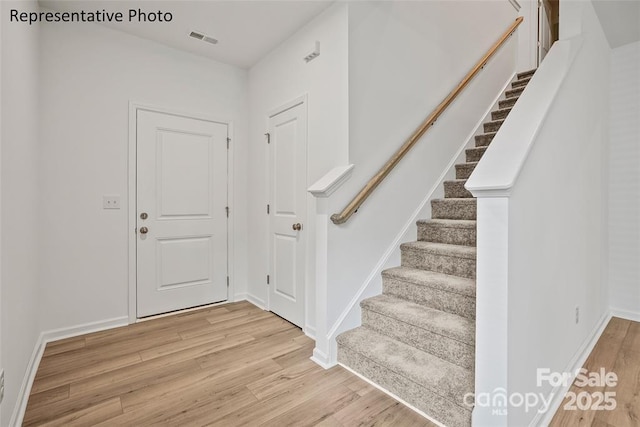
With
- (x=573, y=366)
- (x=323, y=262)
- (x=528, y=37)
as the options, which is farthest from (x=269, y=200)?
(x=528, y=37)

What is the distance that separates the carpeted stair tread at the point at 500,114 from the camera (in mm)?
3580

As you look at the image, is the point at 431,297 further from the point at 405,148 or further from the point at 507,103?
the point at 507,103

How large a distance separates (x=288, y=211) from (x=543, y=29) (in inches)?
212

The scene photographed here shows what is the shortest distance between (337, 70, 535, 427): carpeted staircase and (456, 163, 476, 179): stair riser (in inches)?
17.8

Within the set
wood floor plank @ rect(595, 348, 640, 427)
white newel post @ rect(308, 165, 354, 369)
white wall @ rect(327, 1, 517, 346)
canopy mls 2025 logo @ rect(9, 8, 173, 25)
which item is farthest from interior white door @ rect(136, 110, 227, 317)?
wood floor plank @ rect(595, 348, 640, 427)

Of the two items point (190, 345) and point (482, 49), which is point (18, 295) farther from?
point (482, 49)

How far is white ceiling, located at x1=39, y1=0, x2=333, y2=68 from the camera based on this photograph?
248 centimetres

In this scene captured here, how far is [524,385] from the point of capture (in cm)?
144

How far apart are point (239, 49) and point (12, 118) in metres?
2.06

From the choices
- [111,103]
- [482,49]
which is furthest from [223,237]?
[482,49]

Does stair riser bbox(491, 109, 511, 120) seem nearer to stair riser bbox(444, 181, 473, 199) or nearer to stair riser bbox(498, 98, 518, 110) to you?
stair riser bbox(498, 98, 518, 110)

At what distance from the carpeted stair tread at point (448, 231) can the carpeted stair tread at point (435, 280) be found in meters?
0.35

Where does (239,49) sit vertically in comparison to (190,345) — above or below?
above

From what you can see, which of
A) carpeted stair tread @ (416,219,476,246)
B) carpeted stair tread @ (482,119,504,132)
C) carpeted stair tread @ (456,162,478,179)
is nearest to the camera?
carpeted stair tread @ (416,219,476,246)
